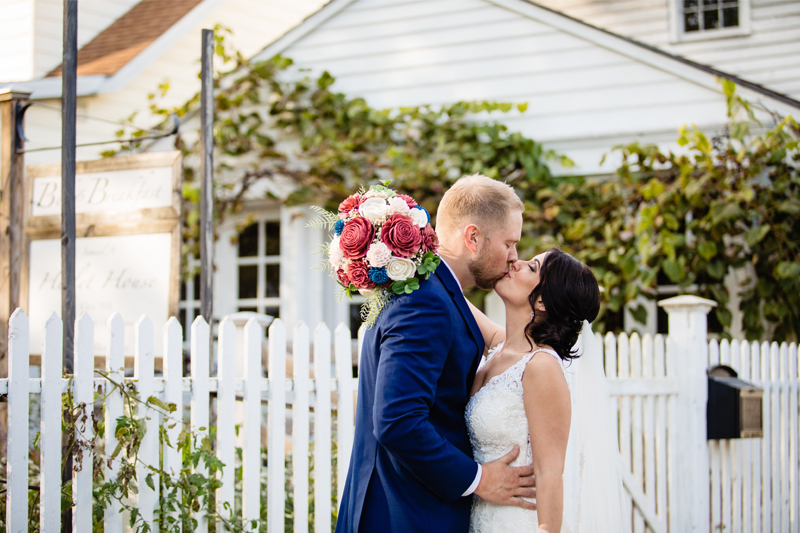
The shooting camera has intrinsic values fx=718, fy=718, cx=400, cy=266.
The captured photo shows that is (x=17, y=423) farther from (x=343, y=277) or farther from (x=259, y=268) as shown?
(x=259, y=268)

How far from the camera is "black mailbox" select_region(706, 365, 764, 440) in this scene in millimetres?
4758

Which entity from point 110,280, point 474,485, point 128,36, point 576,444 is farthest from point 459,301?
point 128,36

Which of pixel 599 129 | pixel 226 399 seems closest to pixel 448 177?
pixel 599 129

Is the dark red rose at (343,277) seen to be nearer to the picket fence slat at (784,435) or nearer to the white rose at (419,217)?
the white rose at (419,217)

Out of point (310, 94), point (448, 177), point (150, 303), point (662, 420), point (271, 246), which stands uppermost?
point (310, 94)

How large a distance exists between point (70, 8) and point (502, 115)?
479 centimetres

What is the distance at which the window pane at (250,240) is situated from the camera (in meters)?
8.05

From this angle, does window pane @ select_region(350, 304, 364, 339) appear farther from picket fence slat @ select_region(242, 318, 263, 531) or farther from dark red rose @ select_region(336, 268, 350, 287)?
dark red rose @ select_region(336, 268, 350, 287)

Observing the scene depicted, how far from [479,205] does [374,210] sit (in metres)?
0.44

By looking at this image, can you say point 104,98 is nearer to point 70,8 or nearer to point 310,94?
point 310,94

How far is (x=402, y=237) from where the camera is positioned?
235 centimetres

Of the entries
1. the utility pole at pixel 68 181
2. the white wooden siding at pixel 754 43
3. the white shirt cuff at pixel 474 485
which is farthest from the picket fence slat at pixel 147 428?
the white wooden siding at pixel 754 43

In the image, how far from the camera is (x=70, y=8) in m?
3.47

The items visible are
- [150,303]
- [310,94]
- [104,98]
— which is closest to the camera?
[150,303]
